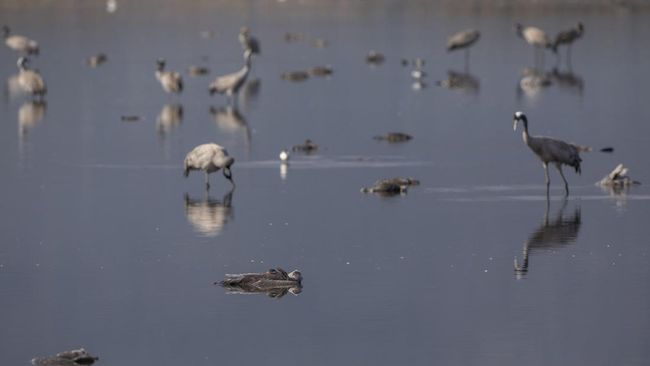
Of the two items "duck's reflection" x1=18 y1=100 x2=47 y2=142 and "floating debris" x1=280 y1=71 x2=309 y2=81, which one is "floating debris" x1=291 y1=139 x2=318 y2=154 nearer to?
"duck's reflection" x1=18 y1=100 x2=47 y2=142

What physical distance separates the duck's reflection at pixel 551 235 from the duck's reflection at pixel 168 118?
47.5ft

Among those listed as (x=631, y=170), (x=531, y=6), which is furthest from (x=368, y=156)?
(x=531, y=6)

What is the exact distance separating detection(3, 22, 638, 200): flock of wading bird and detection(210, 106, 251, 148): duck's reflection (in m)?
1.43

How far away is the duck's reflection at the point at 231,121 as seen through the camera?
38062 mm

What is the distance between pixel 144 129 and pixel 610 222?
55.1ft

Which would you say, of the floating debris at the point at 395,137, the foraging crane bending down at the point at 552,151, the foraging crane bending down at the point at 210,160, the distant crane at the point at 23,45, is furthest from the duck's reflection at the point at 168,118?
the distant crane at the point at 23,45

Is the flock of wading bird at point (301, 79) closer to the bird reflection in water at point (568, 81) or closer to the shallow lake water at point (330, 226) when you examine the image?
the shallow lake water at point (330, 226)

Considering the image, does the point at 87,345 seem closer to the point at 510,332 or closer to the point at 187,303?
the point at 187,303

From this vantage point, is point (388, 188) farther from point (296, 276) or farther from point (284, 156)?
point (296, 276)

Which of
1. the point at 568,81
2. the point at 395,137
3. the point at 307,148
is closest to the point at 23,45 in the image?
the point at 568,81

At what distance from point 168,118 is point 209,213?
16212 millimetres

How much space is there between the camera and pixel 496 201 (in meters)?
26.8

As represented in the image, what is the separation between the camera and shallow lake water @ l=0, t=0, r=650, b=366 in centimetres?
1736

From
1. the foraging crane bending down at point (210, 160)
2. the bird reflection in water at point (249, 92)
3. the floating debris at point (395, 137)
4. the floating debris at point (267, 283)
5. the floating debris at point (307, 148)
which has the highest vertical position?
the bird reflection in water at point (249, 92)
